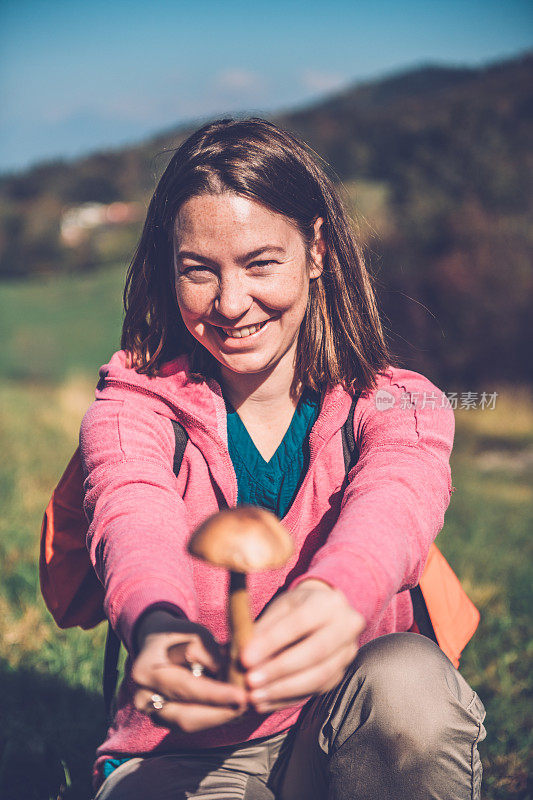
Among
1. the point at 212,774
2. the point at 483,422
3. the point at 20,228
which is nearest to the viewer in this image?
the point at 212,774

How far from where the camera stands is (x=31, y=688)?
2.71 m

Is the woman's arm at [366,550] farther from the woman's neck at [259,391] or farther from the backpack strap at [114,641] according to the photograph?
the backpack strap at [114,641]

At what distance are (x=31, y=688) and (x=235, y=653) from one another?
203 cm

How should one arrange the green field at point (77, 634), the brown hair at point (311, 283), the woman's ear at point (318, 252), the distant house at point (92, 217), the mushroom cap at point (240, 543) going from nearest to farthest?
the mushroom cap at point (240, 543)
the brown hair at point (311, 283)
the woman's ear at point (318, 252)
the green field at point (77, 634)
the distant house at point (92, 217)

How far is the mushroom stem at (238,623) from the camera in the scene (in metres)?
1.03

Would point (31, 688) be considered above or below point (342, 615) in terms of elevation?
below

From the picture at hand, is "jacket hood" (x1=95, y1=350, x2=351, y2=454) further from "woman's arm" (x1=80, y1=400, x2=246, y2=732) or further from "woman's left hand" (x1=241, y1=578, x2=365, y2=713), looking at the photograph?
"woman's left hand" (x1=241, y1=578, x2=365, y2=713)

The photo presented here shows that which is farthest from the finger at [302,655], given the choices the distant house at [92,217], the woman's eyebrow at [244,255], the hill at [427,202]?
the distant house at [92,217]

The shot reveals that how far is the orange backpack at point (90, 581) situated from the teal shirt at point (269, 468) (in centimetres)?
15

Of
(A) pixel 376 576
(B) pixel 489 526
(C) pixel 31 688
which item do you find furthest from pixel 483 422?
(A) pixel 376 576

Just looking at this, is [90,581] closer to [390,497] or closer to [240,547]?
[390,497]

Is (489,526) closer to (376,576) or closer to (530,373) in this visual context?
(376,576)

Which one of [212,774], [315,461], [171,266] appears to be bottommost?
[212,774]

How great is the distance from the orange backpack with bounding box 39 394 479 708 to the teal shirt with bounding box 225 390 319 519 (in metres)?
0.15
